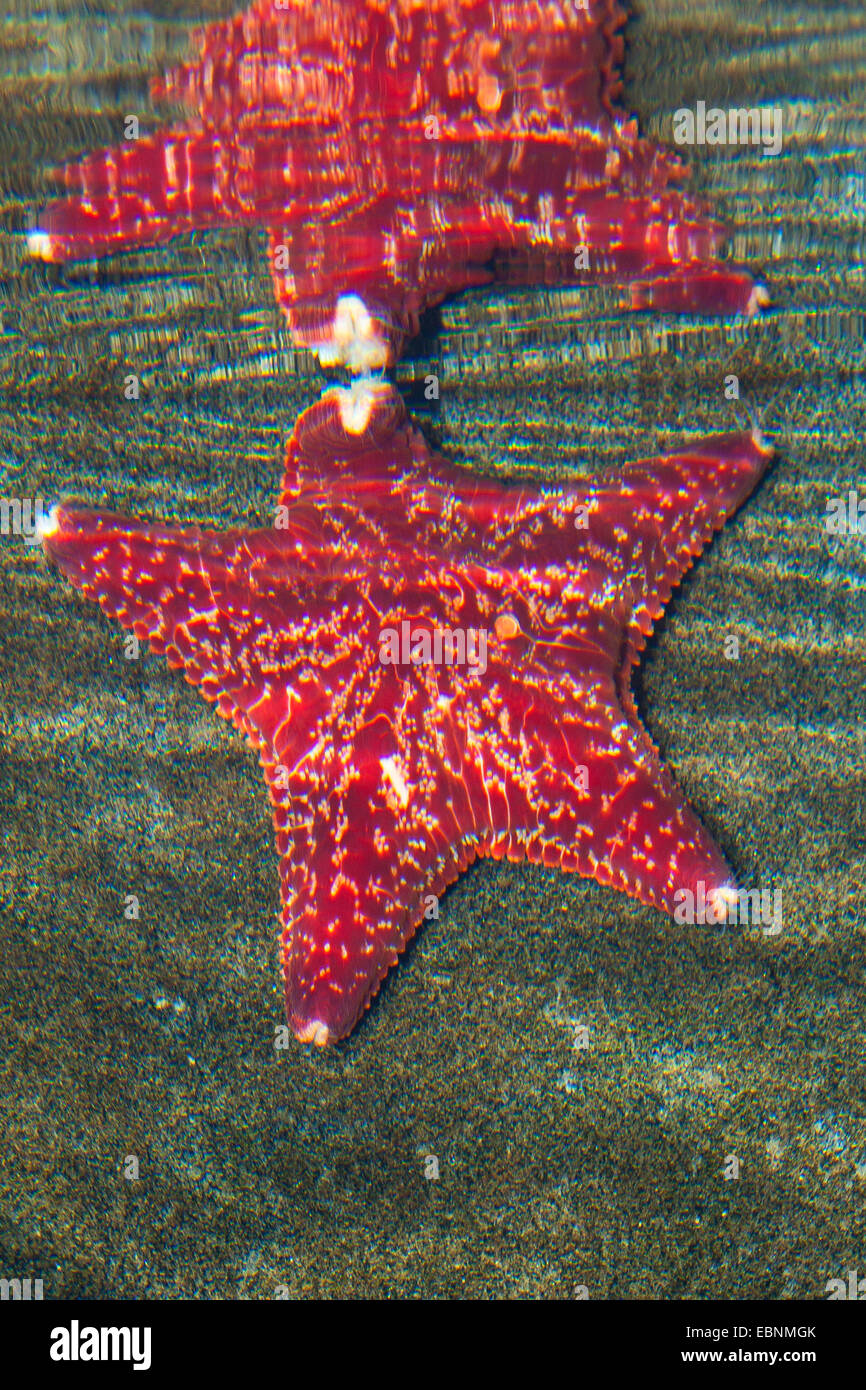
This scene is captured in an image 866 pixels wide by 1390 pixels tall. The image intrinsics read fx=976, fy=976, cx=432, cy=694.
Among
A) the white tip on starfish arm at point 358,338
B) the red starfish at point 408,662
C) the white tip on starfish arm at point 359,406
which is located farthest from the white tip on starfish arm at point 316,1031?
the white tip on starfish arm at point 358,338

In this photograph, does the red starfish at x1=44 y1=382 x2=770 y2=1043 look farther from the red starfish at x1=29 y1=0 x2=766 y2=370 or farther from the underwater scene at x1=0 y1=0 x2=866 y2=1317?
the red starfish at x1=29 y1=0 x2=766 y2=370

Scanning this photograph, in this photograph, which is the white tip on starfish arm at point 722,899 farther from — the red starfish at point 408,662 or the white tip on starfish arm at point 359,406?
the white tip on starfish arm at point 359,406

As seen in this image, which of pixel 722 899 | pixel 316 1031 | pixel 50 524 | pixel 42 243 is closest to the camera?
pixel 316 1031

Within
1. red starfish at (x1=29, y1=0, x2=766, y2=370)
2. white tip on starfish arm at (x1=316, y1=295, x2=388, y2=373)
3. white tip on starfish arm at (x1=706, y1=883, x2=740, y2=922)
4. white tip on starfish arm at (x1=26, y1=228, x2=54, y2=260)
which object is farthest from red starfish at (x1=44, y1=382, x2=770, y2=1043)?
white tip on starfish arm at (x1=26, y1=228, x2=54, y2=260)

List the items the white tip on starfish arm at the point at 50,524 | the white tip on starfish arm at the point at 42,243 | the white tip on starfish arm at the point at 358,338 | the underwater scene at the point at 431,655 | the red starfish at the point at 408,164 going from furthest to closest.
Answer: the white tip on starfish arm at the point at 42,243 < the red starfish at the point at 408,164 < the white tip on starfish arm at the point at 50,524 < the white tip on starfish arm at the point at 358,338 < the underwater scene at the point at 431,655

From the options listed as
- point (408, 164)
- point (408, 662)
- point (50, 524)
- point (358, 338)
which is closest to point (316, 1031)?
point (408, 662)

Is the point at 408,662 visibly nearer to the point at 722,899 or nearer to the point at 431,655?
the point at 431,655
